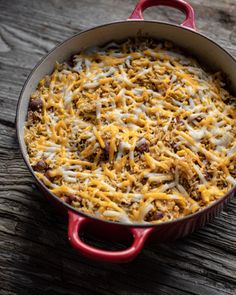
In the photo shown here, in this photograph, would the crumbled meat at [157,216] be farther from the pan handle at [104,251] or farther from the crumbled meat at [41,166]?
the crumbled meat at [41,166]

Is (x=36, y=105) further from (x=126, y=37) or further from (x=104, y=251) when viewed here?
(x=104, y=251)

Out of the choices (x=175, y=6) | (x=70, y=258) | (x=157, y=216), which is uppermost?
(x=175, y=6)

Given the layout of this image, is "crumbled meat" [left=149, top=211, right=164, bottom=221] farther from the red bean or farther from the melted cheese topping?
the red bean

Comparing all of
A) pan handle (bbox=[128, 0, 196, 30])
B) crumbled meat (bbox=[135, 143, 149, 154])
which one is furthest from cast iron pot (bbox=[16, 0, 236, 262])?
crumbled meat (bbox=[135, 143, 149, 154])

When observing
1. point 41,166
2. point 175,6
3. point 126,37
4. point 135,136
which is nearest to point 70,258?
point 41,166

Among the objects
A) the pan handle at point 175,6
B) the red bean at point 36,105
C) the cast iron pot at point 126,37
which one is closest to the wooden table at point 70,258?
the cast iron pot at point 126,37

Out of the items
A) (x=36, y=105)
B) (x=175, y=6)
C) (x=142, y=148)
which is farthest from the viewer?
(x=175, y=6)
